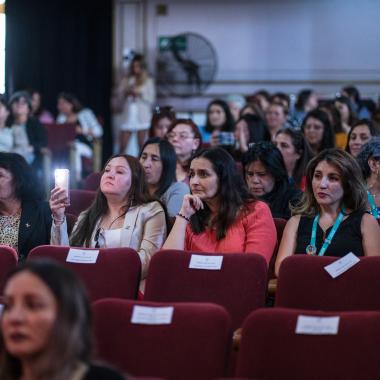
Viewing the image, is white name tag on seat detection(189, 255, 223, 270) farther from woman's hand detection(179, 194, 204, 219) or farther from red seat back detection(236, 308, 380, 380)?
red seat back detection(236, 308, 380, 380)

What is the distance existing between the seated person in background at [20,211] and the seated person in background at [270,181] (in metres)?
1.13

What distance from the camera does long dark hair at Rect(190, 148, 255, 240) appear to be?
157 inches

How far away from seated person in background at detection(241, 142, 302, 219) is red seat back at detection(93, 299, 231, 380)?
2079mm

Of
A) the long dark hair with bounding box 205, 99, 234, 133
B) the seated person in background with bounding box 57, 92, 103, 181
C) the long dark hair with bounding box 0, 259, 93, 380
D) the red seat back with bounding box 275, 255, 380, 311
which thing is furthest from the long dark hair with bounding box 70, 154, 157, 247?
the seated person in background with bounding box 57, 92, 103, 181

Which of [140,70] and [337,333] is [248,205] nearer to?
[337,333]

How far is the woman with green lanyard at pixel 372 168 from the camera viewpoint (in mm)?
4578

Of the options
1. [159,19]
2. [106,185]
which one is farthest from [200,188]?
[159,19]

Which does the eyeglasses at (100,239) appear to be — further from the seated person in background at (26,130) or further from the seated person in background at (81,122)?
the seated person in background at (81,122)

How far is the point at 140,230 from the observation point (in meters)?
4.23

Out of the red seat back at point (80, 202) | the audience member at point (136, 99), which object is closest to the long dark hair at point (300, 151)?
the red seat back at point (80, 202)

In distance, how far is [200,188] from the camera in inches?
159

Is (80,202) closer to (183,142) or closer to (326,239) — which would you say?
(183,142)

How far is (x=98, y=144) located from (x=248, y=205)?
6.27 meters

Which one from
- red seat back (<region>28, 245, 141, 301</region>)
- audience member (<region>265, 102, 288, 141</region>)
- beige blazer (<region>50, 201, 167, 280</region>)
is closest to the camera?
red seat back (<region>28, 245, 141, 301</region>)
